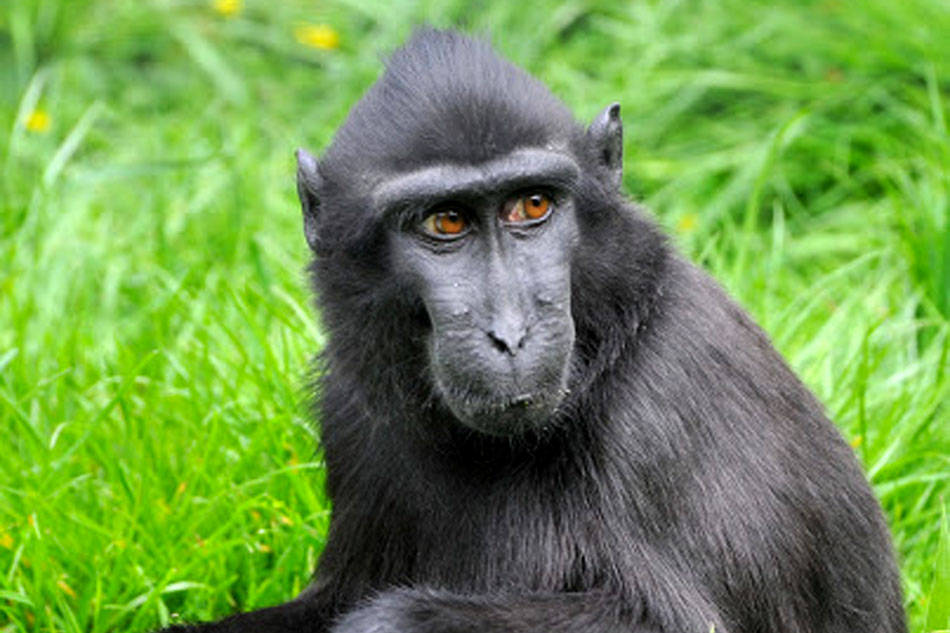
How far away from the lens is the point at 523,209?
4867 mm

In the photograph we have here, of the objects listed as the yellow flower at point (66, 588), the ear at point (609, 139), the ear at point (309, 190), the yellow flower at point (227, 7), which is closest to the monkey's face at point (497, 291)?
the ear at point (609, 139)

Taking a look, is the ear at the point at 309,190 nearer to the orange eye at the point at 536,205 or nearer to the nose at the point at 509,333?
the orange eye at the point at 536,205

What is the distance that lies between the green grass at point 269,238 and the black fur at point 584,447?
0.49m

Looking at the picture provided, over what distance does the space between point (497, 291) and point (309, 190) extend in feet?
2.84

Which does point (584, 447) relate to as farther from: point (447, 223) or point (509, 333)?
point (447, 223)

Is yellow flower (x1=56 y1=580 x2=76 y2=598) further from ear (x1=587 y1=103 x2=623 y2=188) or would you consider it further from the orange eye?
ear (x1=587 y1=103 x2=623 y2=188)

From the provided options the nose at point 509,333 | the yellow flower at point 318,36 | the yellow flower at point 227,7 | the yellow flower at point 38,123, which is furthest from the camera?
the yellow flower at point 227,7

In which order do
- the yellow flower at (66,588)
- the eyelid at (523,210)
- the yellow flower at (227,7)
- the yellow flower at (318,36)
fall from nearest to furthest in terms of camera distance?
1. the eyelid at (523,210)
2. the yellow flower at (66,588)
3. the yellow flower at (318,36)
4. the yellow flower at (227,7)

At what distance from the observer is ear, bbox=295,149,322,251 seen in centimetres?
525

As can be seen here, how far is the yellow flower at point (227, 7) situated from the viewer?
10.9 meters

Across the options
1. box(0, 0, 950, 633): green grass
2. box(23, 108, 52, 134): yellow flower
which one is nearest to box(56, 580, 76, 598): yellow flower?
box(0, 0, 950, 633): green grass

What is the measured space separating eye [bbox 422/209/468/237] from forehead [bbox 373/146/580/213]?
63 mm

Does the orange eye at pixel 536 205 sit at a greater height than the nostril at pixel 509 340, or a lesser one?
greater

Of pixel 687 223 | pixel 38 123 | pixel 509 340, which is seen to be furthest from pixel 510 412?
pixel 38 123
